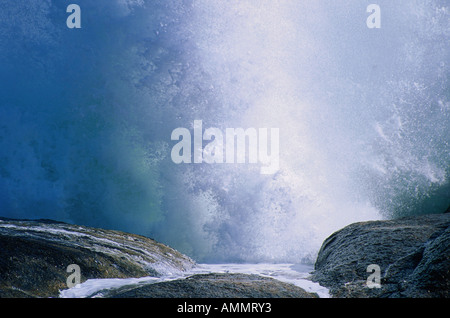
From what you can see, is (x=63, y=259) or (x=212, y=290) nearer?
(x=212, y=290)

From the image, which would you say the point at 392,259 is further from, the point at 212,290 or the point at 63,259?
the point at 63,259

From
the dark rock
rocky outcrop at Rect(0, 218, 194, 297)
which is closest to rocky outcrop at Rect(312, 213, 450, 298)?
the dark rock

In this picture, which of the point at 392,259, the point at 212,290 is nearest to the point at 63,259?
the point at 212,290

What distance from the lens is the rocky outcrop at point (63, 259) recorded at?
397cm

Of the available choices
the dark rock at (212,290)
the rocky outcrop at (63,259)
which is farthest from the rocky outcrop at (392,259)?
the rocky outcrop at (63,259)

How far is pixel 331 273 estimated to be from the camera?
5.16 meters

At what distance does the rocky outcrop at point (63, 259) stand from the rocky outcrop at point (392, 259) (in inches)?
112

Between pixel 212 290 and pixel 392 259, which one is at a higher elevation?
pixel 392 259

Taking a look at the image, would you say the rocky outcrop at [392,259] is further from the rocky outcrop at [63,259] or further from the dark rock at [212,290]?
the rocky outcrop at [63,259]

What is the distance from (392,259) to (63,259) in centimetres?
430

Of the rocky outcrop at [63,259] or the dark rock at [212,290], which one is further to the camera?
the rocky outcrop at [63,259]

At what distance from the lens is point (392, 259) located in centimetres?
485

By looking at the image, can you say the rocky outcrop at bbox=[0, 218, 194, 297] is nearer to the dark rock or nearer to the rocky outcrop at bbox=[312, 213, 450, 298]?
the dark rock

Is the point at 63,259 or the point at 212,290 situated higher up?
the point at 63,259
